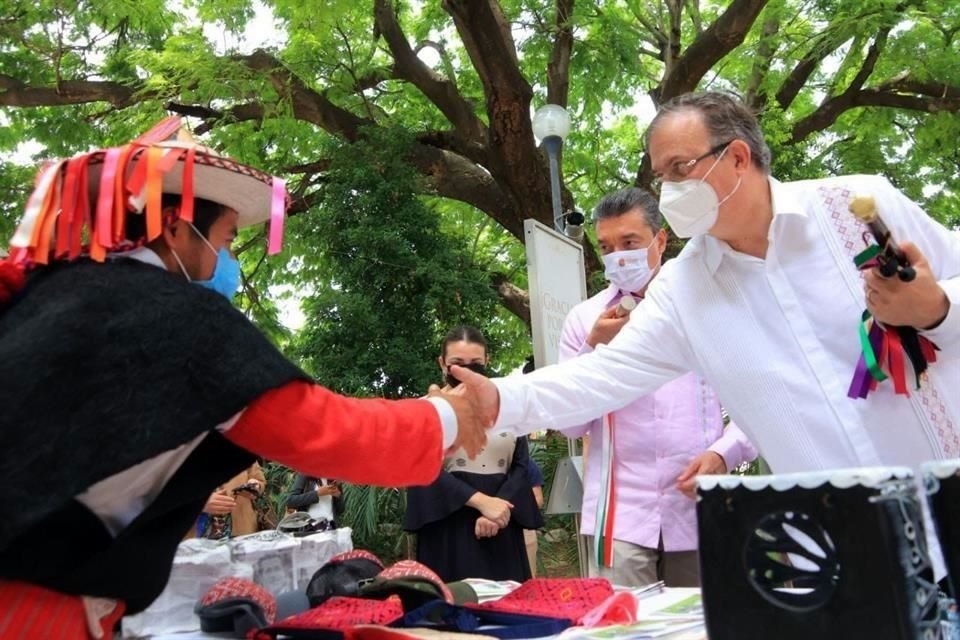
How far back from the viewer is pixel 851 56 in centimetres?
1047

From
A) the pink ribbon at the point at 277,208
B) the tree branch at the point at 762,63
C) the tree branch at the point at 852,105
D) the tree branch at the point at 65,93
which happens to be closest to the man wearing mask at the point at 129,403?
the pink ribbon at the point at 277,208

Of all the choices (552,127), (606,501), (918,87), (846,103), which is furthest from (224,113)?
(918,87)

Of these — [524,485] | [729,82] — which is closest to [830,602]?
[524,485]

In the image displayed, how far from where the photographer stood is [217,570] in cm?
214

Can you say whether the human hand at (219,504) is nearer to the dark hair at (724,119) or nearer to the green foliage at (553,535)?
the dark hair at (724,119)

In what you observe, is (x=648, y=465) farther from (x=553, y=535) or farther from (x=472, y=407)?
(x=553, y=535)

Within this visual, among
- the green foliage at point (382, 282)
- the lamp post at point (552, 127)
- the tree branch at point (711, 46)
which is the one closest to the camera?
the lamp post at point (552, 127)

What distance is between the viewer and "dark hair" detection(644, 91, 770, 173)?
2.37 metres

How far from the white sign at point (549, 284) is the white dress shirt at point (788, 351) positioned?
214cm

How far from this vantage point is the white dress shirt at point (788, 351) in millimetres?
1936

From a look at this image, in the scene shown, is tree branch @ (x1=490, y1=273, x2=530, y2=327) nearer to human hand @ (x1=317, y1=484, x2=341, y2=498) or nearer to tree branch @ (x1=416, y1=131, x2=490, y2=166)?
tree branch @ (x1=416, y1=131, x2=490, y2=166)

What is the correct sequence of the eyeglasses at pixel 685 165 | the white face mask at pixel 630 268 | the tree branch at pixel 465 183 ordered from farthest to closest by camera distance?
the tree branch at pixel 465 183 < the white face mask at pixel 630 268 < the eyeglasses at pixel 685 165

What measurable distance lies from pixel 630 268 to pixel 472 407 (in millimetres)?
1442

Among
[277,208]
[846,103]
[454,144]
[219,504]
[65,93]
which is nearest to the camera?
[277,208]
